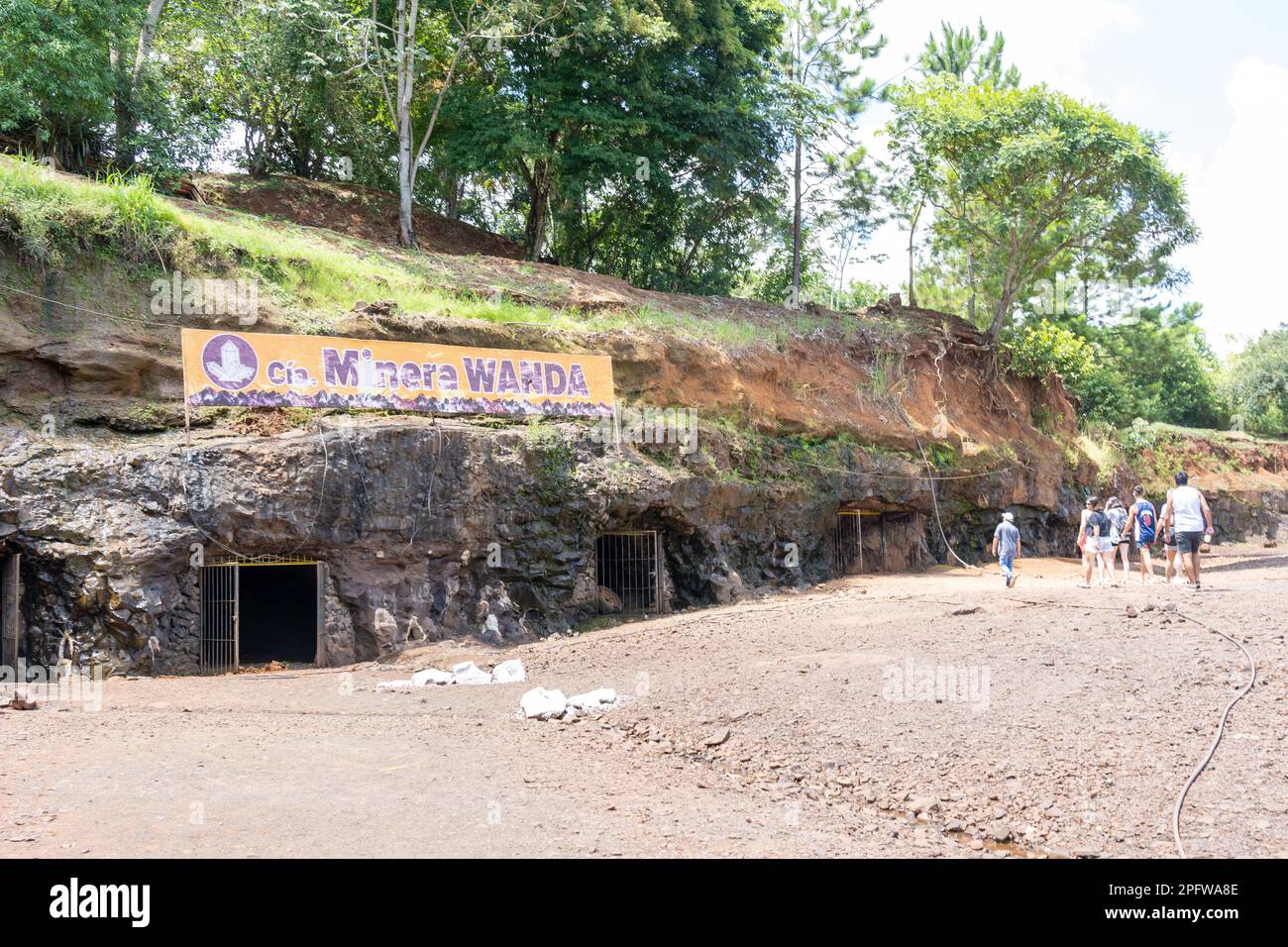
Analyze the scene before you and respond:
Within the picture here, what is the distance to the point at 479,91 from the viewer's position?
23.6 meters

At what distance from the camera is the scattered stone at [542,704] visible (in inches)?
399

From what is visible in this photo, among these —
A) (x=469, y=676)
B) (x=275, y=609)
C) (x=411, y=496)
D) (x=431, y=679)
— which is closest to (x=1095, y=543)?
(x=469, y=676)

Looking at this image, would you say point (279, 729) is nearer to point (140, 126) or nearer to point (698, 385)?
point (698, 385)

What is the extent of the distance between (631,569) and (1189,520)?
8467 mm

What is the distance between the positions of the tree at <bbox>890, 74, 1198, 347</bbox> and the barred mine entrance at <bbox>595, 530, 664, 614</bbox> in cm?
1277

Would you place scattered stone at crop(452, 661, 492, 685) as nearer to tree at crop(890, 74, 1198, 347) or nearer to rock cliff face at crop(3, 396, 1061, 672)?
rock cliff face at crop(3, 396, 1061, 672)

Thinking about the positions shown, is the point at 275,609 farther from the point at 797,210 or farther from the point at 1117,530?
the point at 797,210

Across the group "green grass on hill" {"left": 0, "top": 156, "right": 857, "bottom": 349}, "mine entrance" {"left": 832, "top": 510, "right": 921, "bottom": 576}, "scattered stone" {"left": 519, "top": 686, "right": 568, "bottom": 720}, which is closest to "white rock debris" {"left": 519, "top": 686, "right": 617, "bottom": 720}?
"scattered stone" {"left": 519, "top": 686, "right": 568, "bottom": 720}

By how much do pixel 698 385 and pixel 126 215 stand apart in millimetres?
10056

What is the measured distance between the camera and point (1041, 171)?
878 inches

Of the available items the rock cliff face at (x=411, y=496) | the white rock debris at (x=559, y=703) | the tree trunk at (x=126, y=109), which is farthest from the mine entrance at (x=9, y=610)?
the tree trunk at (x=126, y=109)

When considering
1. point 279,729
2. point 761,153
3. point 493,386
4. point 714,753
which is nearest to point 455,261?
point 493,386

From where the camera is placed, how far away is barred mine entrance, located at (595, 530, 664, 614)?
16.3 m

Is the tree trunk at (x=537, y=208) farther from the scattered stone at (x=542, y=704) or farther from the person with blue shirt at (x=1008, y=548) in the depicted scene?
the scattered stone at (x=542, y=704)
